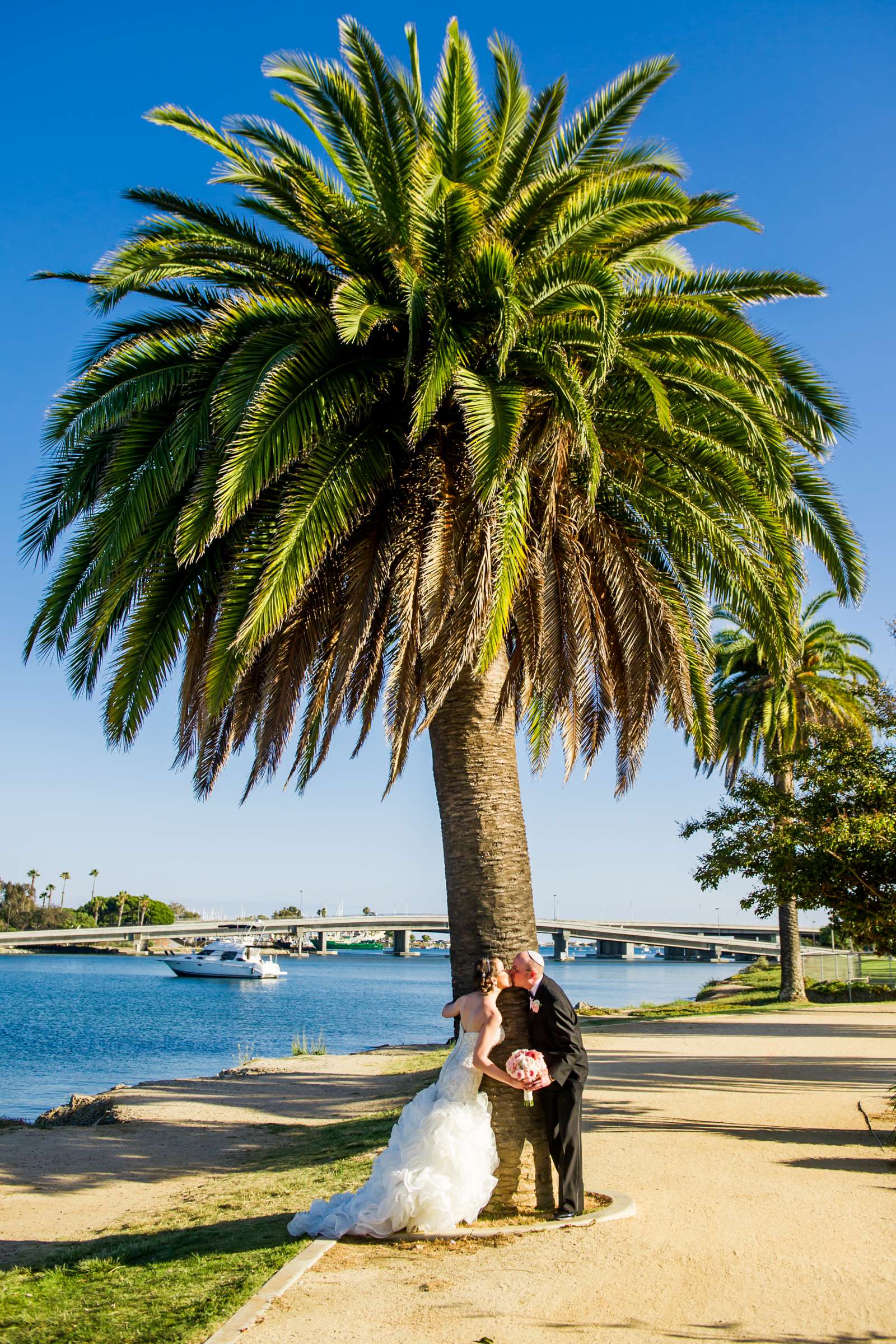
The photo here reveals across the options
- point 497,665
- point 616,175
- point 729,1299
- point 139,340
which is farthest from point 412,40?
point 729,1299

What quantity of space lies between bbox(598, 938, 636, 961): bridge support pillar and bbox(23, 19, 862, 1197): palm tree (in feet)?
443

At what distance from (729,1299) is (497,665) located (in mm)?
5545

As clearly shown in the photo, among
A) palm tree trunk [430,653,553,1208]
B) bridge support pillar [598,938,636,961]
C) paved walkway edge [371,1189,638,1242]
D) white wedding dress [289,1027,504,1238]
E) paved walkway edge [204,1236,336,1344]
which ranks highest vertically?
palm tree trunk [430,653,553,1208]

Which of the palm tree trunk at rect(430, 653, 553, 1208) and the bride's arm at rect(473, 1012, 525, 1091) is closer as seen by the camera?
the bride's arm at rect(473, 1012, 525, 1091)

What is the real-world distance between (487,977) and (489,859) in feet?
4.01

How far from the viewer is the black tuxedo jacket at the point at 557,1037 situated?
26.1 ft

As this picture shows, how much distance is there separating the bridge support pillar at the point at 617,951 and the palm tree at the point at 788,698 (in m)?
112

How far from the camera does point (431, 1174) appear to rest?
746 centimetres

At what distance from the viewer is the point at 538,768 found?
13.6 meters

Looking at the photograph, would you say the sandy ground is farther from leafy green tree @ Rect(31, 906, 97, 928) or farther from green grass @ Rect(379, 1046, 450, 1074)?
leafy green tree @ Rect(31, 906, 97, 928)

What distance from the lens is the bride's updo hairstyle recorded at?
8.20 m

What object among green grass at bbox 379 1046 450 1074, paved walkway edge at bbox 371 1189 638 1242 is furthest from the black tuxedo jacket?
green grass at bbox 379 1046 450 1074

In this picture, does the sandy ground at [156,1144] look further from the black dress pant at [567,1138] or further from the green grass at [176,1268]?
the black dress pant at [567,1138]

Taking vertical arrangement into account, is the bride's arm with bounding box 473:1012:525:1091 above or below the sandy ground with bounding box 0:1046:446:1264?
above
